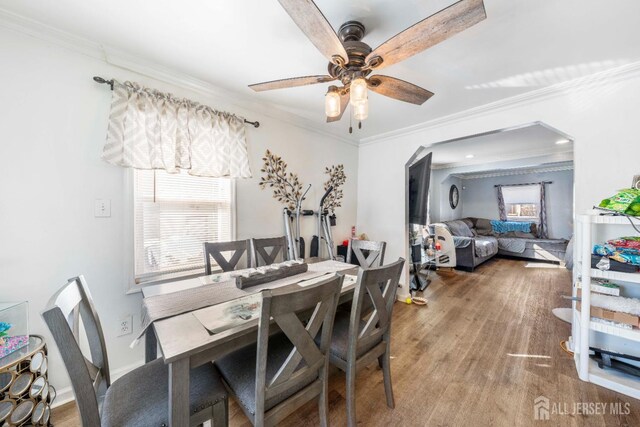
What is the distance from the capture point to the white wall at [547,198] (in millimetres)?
6090

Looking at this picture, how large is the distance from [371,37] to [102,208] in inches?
89.9

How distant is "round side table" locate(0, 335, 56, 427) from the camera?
1.18m

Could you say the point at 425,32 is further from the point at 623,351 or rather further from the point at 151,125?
the point at 623,351

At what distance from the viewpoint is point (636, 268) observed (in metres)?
1.69

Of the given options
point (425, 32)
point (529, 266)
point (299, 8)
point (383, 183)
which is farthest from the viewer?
point (529, 266)

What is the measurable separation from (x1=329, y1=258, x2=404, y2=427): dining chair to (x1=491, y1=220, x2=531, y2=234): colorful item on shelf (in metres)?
6.75

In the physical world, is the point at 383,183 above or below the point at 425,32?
below

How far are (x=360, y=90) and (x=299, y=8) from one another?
1.67 feet

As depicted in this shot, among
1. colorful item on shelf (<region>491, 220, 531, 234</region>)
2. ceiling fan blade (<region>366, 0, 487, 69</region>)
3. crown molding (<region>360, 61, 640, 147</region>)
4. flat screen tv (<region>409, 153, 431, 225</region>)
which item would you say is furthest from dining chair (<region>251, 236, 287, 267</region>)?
colorful item on shelf (<region>491, 220, 531, 234</region>)

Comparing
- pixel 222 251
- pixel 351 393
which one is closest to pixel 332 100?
pixel 222 251

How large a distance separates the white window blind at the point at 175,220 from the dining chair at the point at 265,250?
346mm

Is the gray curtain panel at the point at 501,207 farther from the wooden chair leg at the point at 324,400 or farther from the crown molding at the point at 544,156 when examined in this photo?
the wooden chair leg at the point at 324,400

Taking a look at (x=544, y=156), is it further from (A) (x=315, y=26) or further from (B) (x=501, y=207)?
(A) (x=315, y=26)

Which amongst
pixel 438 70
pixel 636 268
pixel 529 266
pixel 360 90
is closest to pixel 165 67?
pixel 360 90
